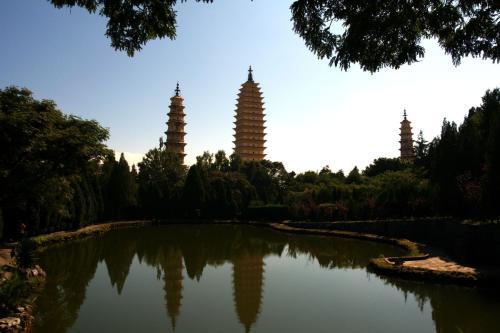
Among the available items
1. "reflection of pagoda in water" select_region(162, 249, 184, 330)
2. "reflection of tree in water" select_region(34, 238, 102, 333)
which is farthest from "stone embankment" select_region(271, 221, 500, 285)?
"reflection of tree in water" select_region(34, 238, 102, 333)

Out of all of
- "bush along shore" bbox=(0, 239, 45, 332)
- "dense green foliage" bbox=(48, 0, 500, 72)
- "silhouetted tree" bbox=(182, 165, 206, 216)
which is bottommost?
"bush along shore" bbox=(0, 239, 45, 332)

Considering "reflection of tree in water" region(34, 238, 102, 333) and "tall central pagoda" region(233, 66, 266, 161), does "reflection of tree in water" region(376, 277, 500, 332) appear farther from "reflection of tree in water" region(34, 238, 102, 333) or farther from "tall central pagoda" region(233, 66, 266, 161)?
"tall central pagoda" region(233, 66, 266, 161)

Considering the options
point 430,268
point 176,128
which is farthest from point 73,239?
point 176,128

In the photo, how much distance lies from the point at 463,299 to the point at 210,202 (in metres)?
30.3

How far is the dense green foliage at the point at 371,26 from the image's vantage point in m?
4.67

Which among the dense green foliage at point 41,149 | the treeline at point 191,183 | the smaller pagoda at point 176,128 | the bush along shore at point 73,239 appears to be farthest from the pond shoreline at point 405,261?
the smaller pagoda at point 176,128

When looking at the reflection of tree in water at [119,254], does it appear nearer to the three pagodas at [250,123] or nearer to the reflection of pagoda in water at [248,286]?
the reflection of pagoda in water at [248,286]

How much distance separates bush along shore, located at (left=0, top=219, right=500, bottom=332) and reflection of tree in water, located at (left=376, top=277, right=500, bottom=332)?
0.52 metres

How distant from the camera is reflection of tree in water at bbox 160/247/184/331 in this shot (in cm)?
1102

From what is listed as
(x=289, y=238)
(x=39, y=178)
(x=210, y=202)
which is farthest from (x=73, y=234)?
(x=210, y=202)

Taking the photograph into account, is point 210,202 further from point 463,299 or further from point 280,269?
point 463,299

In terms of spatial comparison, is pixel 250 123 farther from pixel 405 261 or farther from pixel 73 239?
pixel 405 261

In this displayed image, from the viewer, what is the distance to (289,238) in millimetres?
27266

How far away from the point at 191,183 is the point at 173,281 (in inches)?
1042
